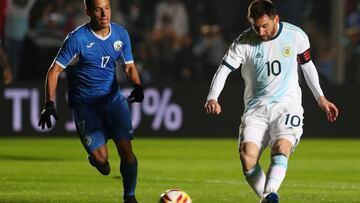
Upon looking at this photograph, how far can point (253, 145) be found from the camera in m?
10.1

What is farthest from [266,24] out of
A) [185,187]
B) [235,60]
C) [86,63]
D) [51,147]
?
[51,147]

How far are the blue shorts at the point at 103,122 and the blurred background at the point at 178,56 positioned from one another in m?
9.83

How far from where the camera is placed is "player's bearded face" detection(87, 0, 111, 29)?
411 inches

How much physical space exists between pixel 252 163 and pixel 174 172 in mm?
5103

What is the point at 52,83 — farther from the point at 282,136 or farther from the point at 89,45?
the point at 282,136

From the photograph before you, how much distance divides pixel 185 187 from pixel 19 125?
321 inches

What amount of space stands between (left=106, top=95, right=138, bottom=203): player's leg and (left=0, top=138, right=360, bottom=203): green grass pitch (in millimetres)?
682

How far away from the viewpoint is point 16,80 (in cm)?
2091

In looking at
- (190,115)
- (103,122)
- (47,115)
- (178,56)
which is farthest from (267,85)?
(178,56)

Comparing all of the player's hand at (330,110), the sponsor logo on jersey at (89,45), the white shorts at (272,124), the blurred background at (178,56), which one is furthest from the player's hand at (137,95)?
the blurred background at (178,56)

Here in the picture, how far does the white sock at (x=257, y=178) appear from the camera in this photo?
1017 cm

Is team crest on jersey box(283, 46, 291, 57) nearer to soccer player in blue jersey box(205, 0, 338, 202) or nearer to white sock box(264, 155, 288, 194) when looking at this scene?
soccer player in blue jersey box(205, 0, 338, 202)

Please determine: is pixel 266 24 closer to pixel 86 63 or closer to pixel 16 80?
pixel 86 63

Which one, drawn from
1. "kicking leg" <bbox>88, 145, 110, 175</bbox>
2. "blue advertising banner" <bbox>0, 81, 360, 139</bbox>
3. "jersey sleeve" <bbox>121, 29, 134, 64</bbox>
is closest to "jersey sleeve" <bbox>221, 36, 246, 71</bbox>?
"jersey sleeve" <bbox>121, 29, 134, 64</bbox>
